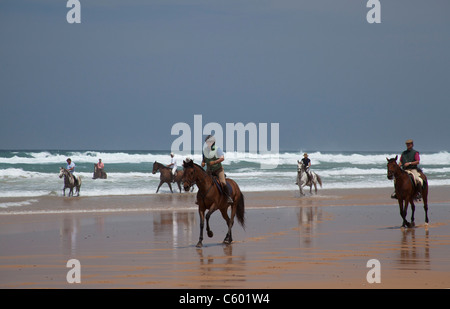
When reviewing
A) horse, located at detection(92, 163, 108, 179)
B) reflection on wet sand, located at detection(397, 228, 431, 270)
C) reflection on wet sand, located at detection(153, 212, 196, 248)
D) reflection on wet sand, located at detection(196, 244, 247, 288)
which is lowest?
reflection on wet sand, located at detection(196, 244, 247, 288)

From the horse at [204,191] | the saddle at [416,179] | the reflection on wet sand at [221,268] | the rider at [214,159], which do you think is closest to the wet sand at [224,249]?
the reflection on wet sand at [221,268]

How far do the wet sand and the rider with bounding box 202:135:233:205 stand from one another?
1215 millimetres

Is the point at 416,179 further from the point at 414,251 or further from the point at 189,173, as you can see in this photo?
the point at 189,173

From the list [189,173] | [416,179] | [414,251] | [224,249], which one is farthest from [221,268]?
[416,179]

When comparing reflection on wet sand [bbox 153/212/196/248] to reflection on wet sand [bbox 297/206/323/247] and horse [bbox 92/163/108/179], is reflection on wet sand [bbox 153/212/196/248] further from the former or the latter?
horse [bbox 92/163/108/179]

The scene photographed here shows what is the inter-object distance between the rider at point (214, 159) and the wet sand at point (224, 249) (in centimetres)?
121

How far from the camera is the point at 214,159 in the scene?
1166 centimetres

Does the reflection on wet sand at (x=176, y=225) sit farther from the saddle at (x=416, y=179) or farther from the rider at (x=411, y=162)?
the saddle at (x=416, y=179)

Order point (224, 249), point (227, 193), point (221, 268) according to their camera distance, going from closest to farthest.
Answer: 1. point (221, 268)
2. point (224, 249)
3. point (227, 193)

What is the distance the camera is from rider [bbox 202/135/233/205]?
11500 mm

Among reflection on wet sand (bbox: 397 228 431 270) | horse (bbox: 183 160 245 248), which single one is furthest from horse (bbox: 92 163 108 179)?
reflection on wet sand (bbox: 397 228 431 270)

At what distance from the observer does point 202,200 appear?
452 inches

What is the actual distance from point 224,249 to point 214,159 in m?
1.82
